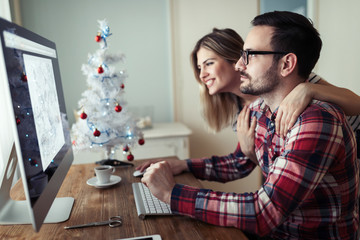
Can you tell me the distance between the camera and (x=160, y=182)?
98 centimetres

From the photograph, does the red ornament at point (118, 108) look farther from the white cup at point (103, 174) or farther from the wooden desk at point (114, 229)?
the wooden desk at point (114, 229)

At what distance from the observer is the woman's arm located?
955mm

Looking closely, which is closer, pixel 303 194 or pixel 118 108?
pixel 303 194

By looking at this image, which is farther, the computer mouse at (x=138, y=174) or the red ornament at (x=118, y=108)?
the red ornament at (x=118, y=108)

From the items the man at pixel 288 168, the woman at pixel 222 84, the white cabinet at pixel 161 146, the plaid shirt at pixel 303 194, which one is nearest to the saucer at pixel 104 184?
the woman at pixel 222 84

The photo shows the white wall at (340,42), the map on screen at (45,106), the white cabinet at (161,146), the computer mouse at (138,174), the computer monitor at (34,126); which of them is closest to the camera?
the computer monitor at (34,126)

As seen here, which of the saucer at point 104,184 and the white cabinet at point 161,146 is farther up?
the saucer at point 104,184

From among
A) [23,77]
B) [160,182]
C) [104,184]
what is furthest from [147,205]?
[23,77]

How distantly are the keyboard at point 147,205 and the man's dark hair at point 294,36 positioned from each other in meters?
0.62

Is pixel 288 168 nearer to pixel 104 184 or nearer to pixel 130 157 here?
pixel 104 184

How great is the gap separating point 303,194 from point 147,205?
1.52 ft

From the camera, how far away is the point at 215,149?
3002mm

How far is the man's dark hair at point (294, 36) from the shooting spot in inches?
41.3

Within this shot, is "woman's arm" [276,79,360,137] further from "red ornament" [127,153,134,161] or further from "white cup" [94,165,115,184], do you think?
"red ornament" [127,153,134,161]
